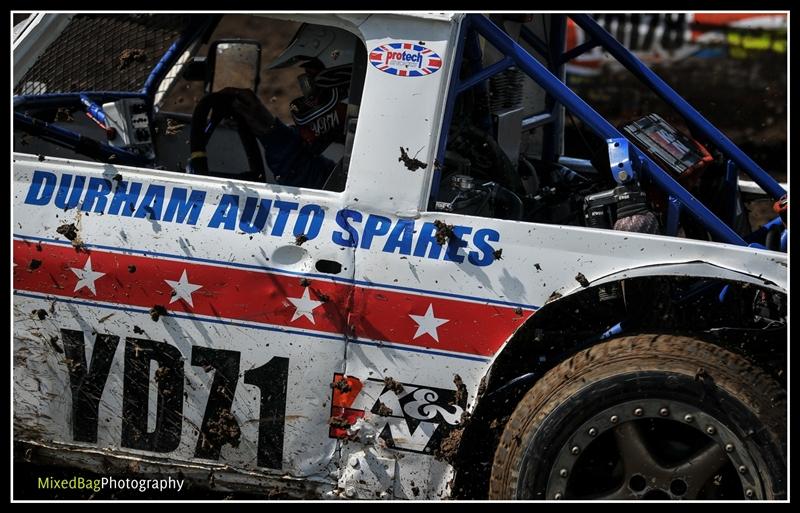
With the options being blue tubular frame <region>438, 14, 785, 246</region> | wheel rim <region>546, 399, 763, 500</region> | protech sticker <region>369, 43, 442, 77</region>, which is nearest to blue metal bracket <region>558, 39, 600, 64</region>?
blue tubular frame <region>438, 14, 785, 246</region>

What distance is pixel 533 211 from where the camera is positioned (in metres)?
4.11

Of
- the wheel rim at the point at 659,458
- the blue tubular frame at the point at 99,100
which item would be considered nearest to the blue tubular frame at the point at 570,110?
the wheel rim at the point at 659,458

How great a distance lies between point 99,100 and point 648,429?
302cm

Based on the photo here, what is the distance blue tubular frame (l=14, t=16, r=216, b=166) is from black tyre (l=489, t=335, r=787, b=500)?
2.11 meters

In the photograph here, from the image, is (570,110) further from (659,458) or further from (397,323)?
(659,458)

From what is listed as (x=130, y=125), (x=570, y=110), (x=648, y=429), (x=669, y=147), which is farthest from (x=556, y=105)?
(x=648, y=429)

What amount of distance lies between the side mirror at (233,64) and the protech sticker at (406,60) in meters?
1.80

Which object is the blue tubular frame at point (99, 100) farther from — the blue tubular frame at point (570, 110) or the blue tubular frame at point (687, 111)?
the blue tubular frame at point (687, 111)

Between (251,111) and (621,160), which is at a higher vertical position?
(251,111)

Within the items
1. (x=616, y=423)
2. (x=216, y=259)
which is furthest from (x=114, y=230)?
(x=616, y=423)

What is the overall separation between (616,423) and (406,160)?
1.09 metres

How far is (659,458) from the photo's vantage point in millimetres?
3225

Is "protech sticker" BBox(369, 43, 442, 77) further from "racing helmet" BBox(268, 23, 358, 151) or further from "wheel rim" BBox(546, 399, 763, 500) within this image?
"wheel rim" BBox(546, 399, 763, 500)

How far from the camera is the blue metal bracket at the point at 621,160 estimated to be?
3.45 m
